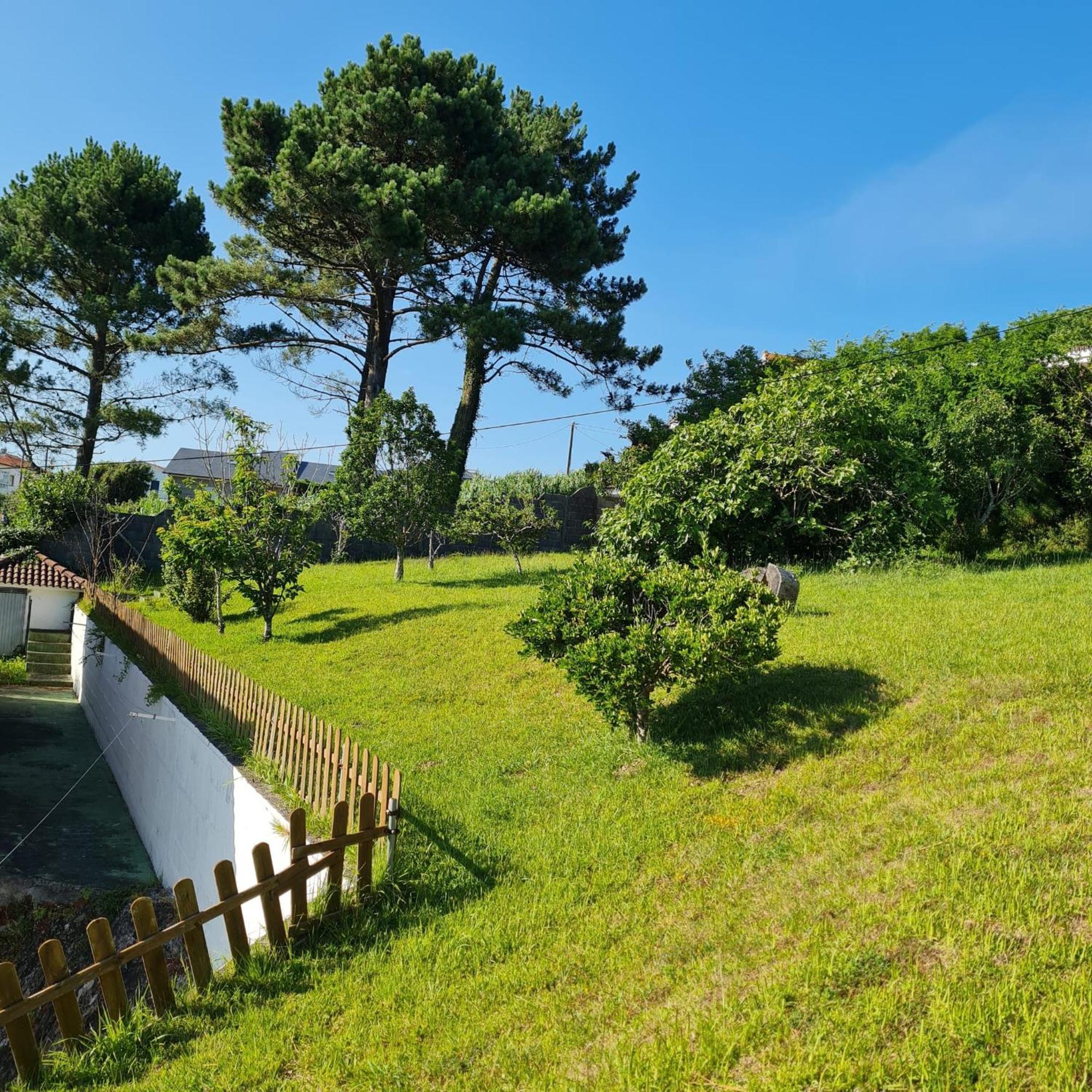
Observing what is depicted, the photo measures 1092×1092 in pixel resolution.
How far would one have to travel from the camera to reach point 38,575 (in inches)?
867

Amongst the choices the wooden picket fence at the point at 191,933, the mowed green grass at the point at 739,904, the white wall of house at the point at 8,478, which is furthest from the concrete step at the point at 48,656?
the white wall of house at the point at 8,478

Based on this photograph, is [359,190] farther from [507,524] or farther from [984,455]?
[984,455]

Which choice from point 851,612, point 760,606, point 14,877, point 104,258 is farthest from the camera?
point 104,258

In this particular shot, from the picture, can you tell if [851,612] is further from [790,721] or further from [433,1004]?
[433,1004]

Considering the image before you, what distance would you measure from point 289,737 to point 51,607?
62.1 feet

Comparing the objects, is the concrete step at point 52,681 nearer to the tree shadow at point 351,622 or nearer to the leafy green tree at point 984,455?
the tree shadow at point 351,622

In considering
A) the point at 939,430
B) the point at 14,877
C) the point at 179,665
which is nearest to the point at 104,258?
→ the point at 179,665

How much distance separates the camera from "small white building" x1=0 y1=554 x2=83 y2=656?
862 inches

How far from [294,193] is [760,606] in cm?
1785

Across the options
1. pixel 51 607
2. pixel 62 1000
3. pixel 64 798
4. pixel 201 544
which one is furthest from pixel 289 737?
pixel 51 607

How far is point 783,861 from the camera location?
4.77 meters

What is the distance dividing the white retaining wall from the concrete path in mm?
264

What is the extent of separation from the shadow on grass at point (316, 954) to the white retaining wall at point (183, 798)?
64 cm

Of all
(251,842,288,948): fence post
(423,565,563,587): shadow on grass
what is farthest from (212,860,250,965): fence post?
(423,565,563,587): shadow on grass
